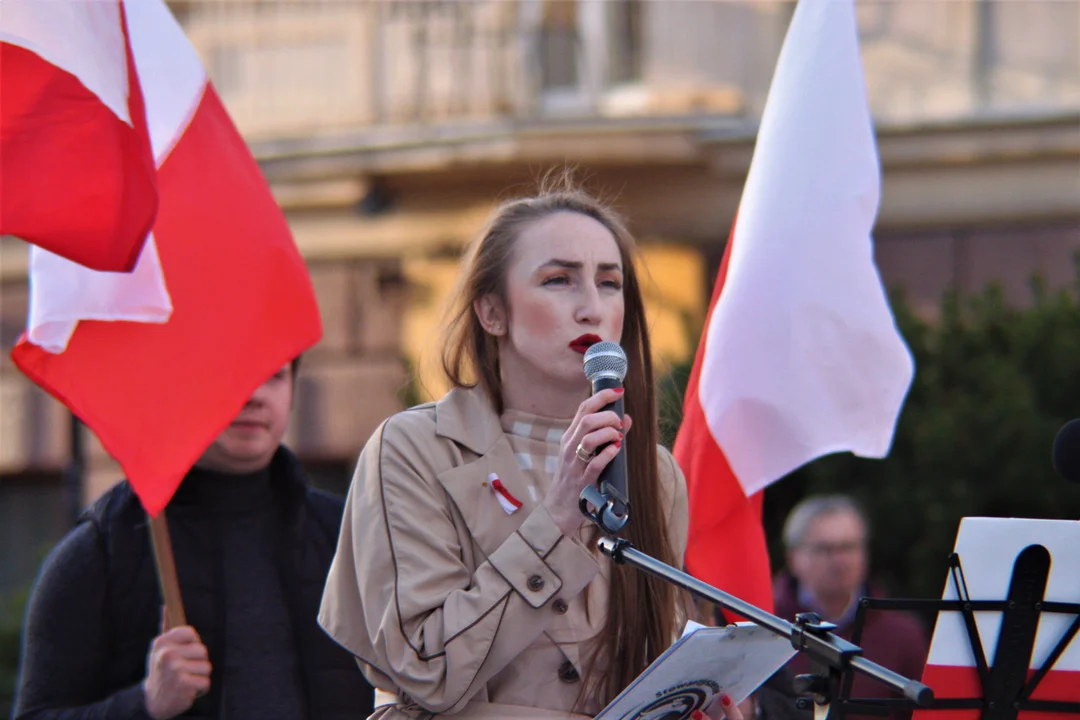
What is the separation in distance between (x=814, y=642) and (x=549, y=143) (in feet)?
29.6

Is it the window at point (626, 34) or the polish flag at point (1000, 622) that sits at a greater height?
the window at point (626, 34)

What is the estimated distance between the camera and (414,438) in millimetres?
3334

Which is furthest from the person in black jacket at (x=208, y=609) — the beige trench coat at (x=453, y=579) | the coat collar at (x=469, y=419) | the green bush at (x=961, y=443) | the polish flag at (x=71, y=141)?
the green bush at (x=961, y=443)

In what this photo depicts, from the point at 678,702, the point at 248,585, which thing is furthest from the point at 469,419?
the point at 248,585

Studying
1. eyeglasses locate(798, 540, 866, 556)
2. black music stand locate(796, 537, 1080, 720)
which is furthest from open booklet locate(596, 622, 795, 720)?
eyeglasses locate(798, 540, 866, 556)

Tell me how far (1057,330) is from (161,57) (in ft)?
18.4

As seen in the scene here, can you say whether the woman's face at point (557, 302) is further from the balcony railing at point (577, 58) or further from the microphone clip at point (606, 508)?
the balcony railing at point (577, 58)

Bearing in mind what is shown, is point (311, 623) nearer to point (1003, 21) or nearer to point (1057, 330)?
point (1057, 330)

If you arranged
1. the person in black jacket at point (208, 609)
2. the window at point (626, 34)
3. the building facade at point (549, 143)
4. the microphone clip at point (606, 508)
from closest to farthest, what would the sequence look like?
the microphone clip at point (606, 508) < the person in black jacket at point (208, 609) < the building facade at point (549, 143) < the window at point (626, 34)

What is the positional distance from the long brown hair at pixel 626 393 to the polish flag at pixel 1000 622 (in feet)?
2.00

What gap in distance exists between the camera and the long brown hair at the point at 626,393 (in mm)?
3336

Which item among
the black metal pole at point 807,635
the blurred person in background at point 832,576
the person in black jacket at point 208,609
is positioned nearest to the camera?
the black metal pole at point 807,635

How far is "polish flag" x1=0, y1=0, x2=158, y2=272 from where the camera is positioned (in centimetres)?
397

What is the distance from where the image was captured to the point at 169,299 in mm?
4195
